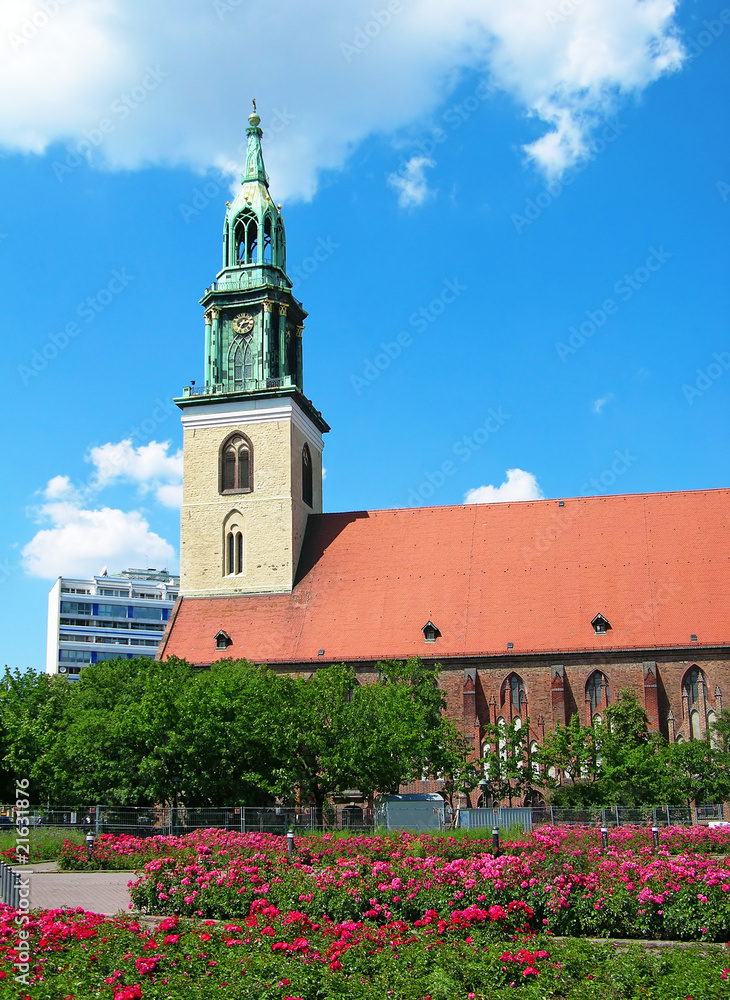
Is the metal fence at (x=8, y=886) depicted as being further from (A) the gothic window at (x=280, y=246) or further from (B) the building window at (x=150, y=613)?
(B) the building window at (x=150, y=613)

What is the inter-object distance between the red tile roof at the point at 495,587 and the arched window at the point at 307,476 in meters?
2.64

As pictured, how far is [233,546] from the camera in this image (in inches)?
1999

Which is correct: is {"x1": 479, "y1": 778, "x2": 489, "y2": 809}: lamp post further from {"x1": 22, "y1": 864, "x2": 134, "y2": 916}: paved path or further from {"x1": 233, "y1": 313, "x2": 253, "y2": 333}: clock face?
{"x1": 233, "y1": 313, "x2": 253, "y2": 333}: clock face

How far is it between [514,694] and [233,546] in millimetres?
15562

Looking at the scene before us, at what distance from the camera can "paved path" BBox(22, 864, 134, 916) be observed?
1884 cm

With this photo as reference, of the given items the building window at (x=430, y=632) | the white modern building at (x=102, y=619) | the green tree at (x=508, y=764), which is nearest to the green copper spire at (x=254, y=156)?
the building window at (x=430, y=632)

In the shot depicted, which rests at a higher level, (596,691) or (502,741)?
(596,691)

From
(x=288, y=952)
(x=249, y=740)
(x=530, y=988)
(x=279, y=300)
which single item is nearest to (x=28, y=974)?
(x=288, y=952)

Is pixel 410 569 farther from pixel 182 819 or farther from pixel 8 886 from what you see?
pixel 8 886

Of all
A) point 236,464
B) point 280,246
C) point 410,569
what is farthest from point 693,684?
point 280,246

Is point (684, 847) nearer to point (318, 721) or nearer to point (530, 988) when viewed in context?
point (530, 988)

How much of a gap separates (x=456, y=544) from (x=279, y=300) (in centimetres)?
1533

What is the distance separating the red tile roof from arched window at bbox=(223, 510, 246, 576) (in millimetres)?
1560

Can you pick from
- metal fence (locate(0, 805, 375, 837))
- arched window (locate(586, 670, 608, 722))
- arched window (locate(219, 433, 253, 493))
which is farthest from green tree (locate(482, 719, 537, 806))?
arched window (locate(219, 433, 253, 493))
